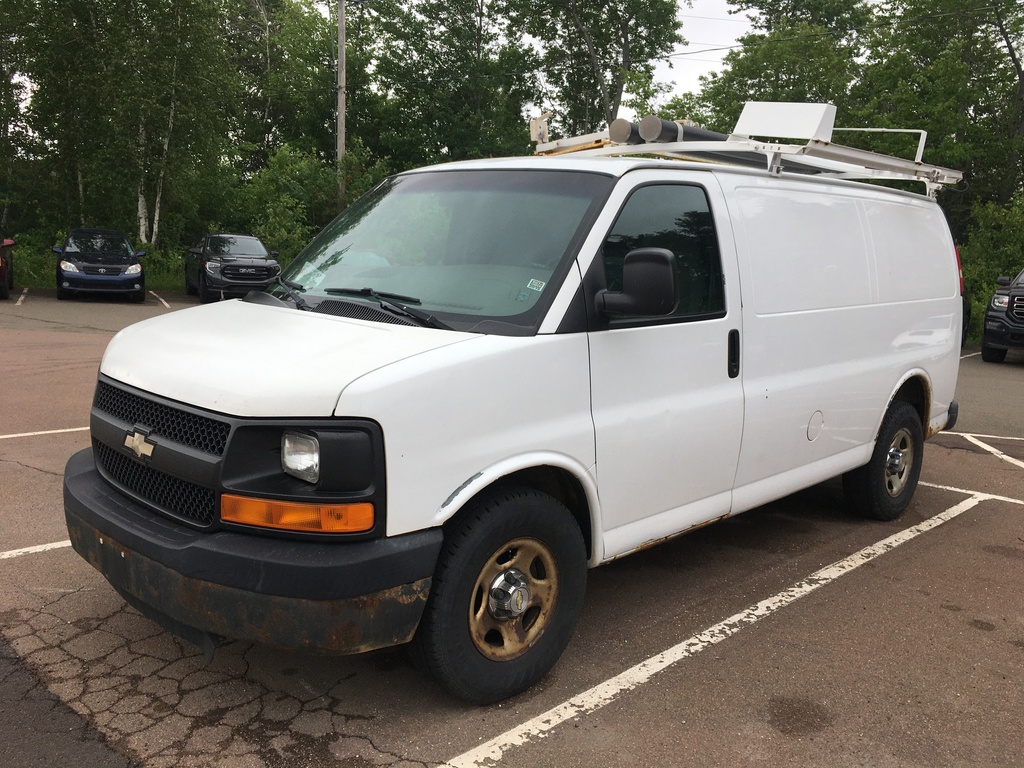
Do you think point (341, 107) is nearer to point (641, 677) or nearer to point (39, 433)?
point (39, 433)

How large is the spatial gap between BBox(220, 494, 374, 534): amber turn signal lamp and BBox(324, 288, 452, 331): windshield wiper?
2.66 feet

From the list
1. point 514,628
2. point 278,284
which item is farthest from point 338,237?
point 514,628

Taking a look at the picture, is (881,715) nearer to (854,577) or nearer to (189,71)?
(854,577)

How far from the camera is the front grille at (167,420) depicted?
290cm

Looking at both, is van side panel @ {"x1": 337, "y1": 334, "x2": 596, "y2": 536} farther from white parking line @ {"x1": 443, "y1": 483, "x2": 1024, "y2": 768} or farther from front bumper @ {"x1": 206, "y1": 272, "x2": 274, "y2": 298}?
front bumper @ {"x1": 206, "y1": 272, "x2": 274, "y2": 298}

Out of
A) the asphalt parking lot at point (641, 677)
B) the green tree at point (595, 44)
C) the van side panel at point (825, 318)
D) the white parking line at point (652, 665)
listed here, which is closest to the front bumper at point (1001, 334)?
the van side panel at point (825, 318)

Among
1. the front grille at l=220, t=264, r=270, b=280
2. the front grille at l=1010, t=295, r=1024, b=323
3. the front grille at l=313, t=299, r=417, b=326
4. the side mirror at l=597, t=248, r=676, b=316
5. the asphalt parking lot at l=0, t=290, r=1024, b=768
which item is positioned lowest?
the front grille at l=220, t=264, r=270, b=280

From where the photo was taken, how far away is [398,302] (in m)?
3.55

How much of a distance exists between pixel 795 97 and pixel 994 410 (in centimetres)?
2991

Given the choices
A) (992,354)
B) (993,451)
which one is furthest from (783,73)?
(993,451)

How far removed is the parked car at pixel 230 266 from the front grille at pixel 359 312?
17.1 metres

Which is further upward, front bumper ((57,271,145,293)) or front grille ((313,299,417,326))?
front grille ((313,299,417,326))

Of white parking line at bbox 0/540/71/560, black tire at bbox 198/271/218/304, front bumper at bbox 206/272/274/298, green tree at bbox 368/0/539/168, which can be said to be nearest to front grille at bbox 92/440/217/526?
white parking line at bbox 0/540/71/560

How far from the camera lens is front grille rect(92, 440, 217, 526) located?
2.95m
